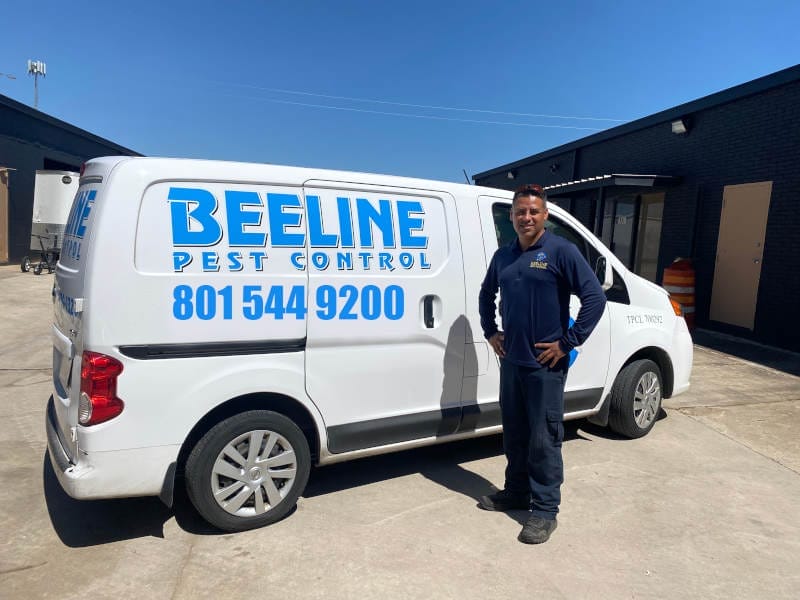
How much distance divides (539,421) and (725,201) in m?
8.91

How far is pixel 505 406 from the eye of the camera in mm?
3471

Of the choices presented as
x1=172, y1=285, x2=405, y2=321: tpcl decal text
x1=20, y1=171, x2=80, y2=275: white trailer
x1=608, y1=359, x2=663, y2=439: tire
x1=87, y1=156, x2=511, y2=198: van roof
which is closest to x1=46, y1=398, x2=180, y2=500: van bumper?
x1=172, y1=285, x2=405, y2=321: tpcl decal text

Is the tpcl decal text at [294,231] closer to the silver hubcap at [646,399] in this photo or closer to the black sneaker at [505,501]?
the black sneaker at [505,501]

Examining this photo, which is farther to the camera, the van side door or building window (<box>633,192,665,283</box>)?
building window (<box>633,192,665,283</box>)

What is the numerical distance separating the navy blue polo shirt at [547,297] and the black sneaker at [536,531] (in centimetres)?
90

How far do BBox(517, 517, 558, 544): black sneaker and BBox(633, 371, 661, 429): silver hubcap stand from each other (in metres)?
1.86

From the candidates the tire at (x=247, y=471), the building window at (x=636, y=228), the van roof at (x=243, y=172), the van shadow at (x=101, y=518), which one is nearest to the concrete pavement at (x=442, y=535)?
the van shadow at (x=101, y=518)

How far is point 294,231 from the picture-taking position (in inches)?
125

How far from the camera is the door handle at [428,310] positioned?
3.63 metres

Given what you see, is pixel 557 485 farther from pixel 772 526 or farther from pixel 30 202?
pixel 30 202

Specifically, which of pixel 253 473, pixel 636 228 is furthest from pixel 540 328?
pixel 636 228

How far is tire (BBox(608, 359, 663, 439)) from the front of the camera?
4.65m

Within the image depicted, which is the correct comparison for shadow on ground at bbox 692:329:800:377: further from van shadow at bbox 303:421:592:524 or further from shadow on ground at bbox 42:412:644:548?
van shadow at bbox 303:421:592:524

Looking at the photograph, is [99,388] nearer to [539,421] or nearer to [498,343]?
[498,343]
